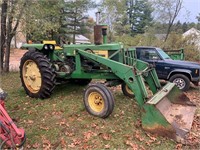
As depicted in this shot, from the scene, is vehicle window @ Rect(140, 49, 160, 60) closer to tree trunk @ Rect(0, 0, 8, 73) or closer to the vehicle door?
the vehicle door

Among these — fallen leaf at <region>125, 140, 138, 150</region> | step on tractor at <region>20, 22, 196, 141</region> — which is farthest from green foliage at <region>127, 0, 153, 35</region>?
fallen leaf at <region>125, 140, 138, 150</region>

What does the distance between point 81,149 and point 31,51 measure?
11.1ft

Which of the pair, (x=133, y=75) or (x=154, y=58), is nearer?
(x=133, y=75)

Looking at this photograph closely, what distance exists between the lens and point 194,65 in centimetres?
777

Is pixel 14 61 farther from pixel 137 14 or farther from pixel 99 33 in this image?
pixel 137 14

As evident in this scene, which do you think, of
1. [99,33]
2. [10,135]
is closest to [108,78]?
[99,33]

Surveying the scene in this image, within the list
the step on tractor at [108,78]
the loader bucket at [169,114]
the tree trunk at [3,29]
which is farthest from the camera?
the tree trunk at [3,29]

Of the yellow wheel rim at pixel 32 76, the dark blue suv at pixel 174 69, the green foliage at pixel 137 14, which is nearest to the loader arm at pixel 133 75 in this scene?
the yellow wheel rim at pixel 32 76

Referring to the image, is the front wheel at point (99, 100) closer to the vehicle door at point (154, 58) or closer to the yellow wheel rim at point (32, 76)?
the yellow wheel rim at point (32, 76)

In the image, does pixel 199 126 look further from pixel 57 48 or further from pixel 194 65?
pixel 57 48

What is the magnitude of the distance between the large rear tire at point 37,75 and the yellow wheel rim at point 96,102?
1.34 meters

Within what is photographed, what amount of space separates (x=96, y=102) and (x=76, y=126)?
0.70m

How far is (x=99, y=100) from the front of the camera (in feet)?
14.8

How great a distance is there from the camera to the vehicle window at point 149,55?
820 cm
